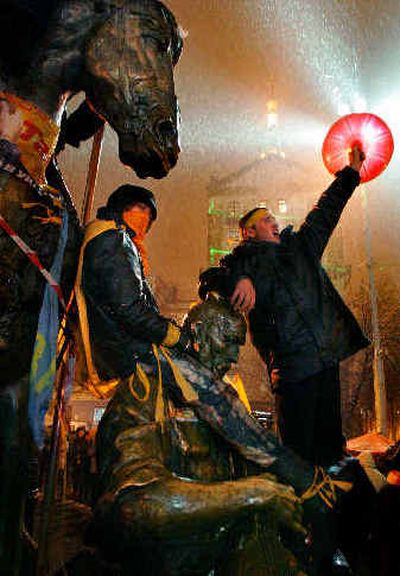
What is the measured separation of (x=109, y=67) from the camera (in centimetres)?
315

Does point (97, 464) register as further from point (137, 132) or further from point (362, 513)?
point (137, 132)

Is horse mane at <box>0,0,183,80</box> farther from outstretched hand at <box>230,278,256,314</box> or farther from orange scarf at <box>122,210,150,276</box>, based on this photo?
outstretched hand at <box>230,278,256,314</box>

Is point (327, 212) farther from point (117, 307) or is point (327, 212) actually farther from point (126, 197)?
point (117, 307)

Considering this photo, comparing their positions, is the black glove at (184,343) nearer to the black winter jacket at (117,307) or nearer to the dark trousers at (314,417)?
the black winter jacket at (117,307)

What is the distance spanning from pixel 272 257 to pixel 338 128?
2.26 meters

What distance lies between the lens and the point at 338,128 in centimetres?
583

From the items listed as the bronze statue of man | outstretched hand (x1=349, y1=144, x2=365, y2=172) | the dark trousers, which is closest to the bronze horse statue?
the bronze statue of man

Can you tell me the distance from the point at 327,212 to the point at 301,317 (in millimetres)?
1361

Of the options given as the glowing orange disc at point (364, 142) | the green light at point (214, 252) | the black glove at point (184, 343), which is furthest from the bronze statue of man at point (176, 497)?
the green light at point (214, 252)

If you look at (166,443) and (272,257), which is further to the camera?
(272,257)

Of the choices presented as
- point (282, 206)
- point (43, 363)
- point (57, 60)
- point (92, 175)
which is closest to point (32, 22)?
point (57, 60)

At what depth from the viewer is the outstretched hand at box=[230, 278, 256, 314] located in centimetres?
422

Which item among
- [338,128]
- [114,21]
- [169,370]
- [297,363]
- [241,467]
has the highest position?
[338,128]

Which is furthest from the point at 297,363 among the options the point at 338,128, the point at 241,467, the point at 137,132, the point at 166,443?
the point at 338,128
